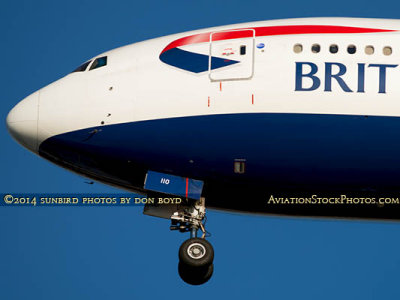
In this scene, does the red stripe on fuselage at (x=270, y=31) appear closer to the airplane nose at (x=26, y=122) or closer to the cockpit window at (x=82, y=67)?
the cockpit window at (x=82, y=67)

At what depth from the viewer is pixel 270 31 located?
33.9 meters

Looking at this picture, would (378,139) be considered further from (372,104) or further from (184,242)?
(184,242)

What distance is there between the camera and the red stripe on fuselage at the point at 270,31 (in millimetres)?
33531

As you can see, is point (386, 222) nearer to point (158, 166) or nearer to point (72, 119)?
point (158, 166)

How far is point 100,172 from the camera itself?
34.8 metres

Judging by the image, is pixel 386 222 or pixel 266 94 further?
pixel 386 222

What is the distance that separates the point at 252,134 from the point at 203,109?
1557 millimetres

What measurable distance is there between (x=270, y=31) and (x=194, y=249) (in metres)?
6.68

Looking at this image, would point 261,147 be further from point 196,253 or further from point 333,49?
point 196,253

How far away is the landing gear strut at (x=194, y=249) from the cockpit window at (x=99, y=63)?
16.6 ft

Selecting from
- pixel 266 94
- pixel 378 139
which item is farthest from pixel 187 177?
pixel 378 139

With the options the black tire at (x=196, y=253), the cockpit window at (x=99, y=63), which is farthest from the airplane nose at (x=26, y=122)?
the black tire at (x=196, y=253)

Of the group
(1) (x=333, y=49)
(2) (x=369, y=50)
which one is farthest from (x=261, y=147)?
(2) (x=369, y=50)

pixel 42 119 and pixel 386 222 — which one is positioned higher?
pixel 42 119
